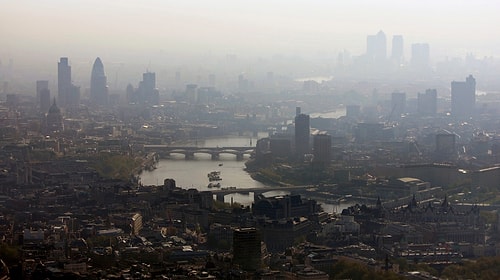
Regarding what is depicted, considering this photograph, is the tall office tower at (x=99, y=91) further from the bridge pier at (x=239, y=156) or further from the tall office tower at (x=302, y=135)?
the tall office tower at (x=302, y=135)

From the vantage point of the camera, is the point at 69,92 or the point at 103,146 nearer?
the point at 103,146

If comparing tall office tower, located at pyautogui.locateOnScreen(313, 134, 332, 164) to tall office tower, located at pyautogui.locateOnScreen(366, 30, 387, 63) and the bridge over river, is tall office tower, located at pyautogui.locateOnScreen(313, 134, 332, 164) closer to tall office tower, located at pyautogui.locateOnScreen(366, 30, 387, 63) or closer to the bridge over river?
the bridge over river

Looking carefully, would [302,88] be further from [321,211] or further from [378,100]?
[321,211]

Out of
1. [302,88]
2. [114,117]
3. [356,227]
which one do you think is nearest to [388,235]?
[356,227]

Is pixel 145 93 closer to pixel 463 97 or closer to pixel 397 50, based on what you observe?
pixel 463 97

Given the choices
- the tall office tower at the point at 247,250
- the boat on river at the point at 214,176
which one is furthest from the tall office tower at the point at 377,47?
the tall office tower at the point at 247,250

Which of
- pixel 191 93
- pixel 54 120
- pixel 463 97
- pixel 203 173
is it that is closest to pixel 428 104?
pixel 463 97
